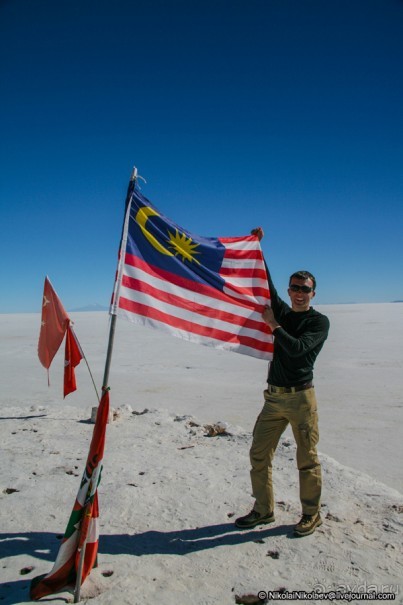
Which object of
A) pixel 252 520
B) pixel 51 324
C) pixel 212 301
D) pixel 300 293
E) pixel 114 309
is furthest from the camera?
pixel 51 324

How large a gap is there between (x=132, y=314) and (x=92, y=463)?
1354mm

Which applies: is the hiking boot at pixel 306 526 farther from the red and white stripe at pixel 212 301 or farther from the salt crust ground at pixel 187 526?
the red and white stripe at pixel 212 301

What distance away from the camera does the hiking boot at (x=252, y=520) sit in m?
4.15

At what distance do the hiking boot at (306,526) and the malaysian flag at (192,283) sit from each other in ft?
5.45

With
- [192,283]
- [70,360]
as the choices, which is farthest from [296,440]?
[70,360]

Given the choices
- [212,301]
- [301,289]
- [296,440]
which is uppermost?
[301,289]

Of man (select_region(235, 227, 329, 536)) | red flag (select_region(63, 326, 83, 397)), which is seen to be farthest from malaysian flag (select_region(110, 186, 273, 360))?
red flag (select_region(63, 326, 83, 397))

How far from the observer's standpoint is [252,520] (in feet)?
13.6

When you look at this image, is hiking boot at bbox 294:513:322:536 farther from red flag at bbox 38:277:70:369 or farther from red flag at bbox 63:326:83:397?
red flag at bbox 38:277:70:369

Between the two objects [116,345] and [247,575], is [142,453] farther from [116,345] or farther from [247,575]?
[116,345]

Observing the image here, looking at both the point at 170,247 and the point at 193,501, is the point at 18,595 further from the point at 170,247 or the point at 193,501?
the point at 170,247

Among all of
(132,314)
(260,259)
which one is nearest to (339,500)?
(260,259)

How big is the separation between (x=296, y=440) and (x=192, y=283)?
1947 millimetres

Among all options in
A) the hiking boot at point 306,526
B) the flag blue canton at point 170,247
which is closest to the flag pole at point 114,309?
the flag blue canton at point 170,247
